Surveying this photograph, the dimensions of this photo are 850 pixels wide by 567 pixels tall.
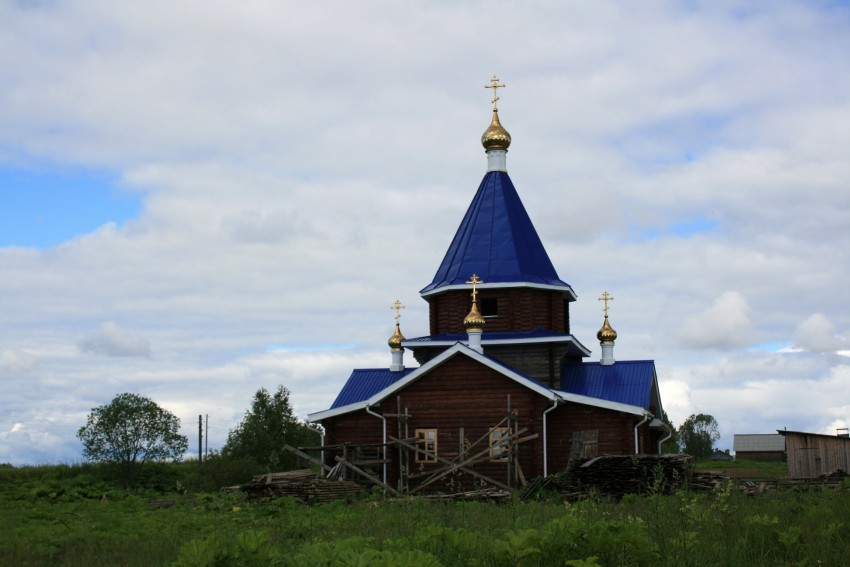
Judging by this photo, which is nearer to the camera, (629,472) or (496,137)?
(629,472)

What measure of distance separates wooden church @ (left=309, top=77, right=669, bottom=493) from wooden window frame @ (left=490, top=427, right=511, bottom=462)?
35 mm

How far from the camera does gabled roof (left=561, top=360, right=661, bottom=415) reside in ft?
84.2

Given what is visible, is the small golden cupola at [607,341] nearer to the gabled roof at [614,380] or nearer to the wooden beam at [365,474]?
the gabled roof at [614,380]

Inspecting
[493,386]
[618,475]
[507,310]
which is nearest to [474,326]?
[507,310]

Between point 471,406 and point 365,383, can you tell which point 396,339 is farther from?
point 471,406

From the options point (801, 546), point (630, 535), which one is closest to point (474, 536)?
point (630, 535)

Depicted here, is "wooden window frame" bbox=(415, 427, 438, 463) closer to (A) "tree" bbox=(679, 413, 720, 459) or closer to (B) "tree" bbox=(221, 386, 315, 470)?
(B) "tree" bbox=(221, 386, 315, 470)

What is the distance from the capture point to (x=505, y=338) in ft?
84.5

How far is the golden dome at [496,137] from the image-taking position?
96.0 ft

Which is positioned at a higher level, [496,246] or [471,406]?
[496,246]

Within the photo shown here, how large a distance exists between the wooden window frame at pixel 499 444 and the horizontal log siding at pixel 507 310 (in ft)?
12.1

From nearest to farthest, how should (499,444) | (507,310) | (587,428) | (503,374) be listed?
(499,444)
(503,374)
(587,428)
(507,310)

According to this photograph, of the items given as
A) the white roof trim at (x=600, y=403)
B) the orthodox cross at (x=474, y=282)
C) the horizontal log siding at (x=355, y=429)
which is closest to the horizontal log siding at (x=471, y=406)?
the white roof trim at (x=600, y=403)

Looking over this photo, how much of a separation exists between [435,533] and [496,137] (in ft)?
72.8
